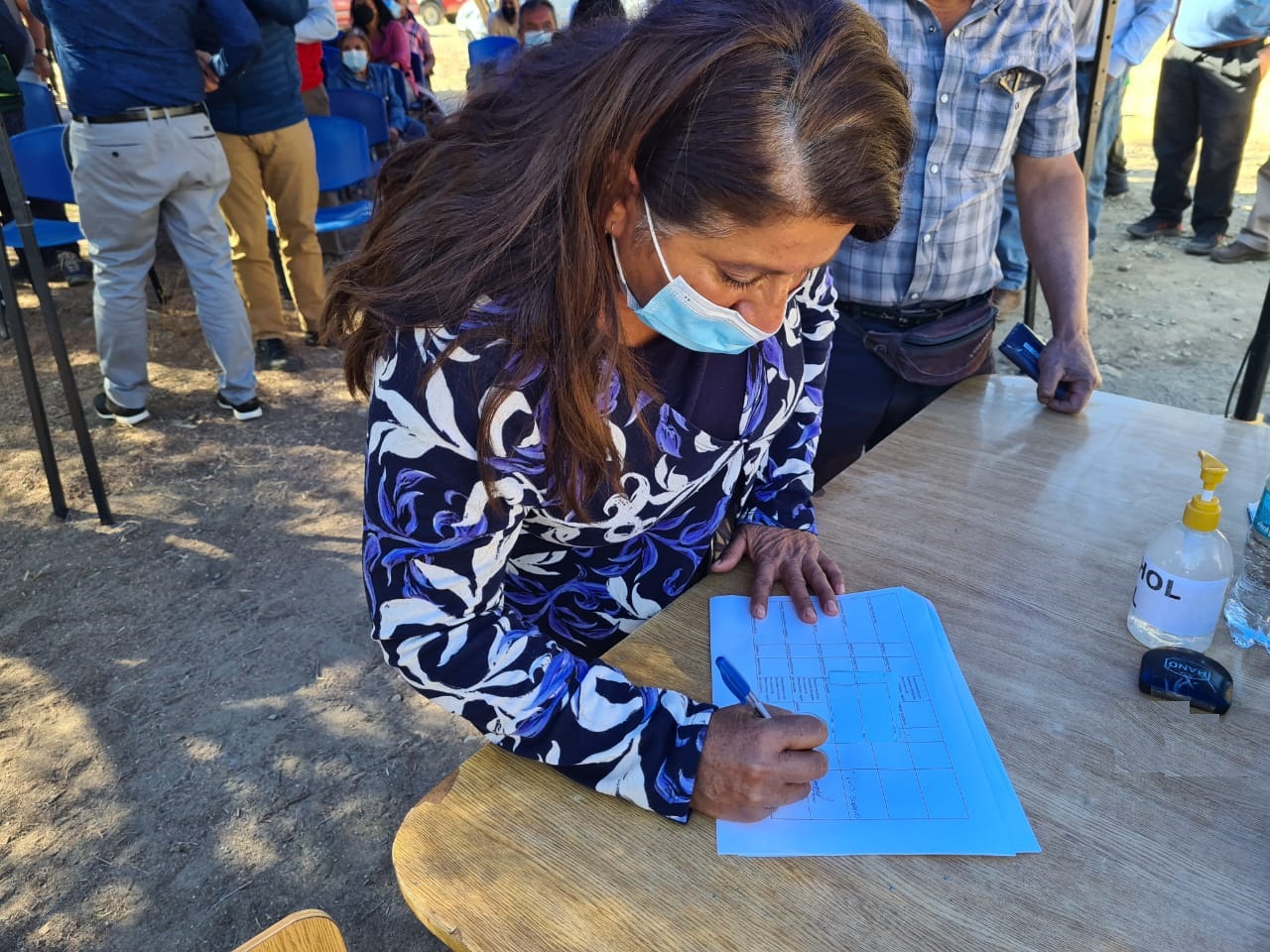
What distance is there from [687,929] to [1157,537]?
794mm

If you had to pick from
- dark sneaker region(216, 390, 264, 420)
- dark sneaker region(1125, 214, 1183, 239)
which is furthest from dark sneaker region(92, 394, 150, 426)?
dark sneaker region(1125, 214, 1183, 239)

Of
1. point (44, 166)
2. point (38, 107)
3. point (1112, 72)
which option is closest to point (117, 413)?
point (44, 166)

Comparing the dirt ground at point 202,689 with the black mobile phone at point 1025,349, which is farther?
the dirt ground at point 202,689

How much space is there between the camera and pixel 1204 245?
5867 mm

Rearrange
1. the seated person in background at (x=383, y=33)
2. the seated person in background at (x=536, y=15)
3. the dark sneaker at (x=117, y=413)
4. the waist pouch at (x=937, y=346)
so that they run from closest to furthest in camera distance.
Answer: the waist pouch at (x=937, y=346) < the dark sneaker at (x=117, y=413) < the seated person in background at (x=383, y=33) < the seated person in background at (x=536, y=15)

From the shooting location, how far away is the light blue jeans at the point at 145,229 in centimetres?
345

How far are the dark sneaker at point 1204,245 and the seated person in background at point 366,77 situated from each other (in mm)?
5140

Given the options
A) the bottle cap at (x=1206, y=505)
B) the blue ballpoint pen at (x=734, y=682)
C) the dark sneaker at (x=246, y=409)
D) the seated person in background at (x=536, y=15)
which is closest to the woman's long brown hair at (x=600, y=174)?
the blue ballpoint pen at (x=734, y=682)

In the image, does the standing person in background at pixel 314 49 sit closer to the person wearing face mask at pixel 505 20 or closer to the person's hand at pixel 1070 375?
the person wearing face mask at pixel 505 20

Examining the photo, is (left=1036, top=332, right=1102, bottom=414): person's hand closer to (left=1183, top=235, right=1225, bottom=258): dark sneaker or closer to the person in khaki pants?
the person in khaki pants

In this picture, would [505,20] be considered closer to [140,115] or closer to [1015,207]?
[1015,207]

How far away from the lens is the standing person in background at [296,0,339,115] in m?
5.07

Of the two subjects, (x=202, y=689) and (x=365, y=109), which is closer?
(x=202, y=689)

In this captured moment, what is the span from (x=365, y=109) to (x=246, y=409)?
2508 mm
